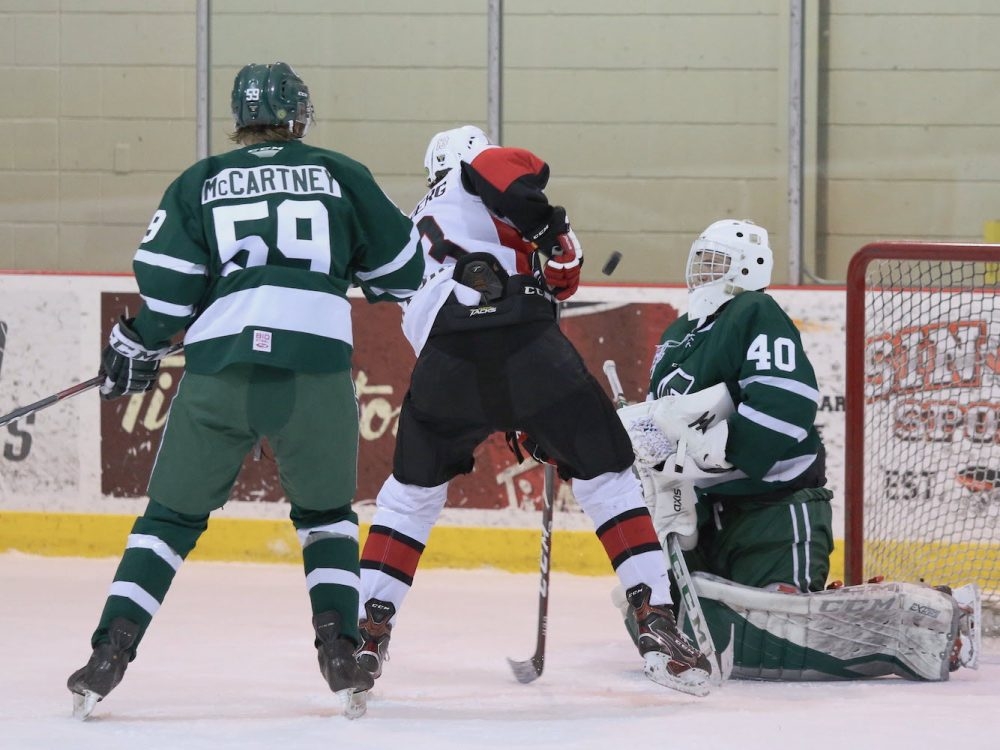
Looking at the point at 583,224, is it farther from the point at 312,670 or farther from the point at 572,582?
the point at 312,670

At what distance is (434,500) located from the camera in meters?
3.44

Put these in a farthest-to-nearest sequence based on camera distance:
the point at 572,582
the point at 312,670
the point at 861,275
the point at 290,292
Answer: the point at 572,582
the point at 861,275
the point at 312,670
the point at 290,292

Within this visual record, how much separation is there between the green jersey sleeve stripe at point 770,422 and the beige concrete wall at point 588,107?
1.84 metres

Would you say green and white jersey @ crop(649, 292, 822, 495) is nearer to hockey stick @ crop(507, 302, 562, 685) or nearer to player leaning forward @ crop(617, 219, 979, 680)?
player leaning forward @ crop(617, 219, 979, 680)

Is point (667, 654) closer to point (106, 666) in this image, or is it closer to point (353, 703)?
point (353, 703)

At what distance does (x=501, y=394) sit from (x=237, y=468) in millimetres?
554

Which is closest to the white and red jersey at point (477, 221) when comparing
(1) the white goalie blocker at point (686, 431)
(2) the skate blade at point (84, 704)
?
(1) the white goalie blocker at point (686, 431)

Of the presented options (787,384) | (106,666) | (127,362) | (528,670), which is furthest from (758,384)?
(106,666)

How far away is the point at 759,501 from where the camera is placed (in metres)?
3.65

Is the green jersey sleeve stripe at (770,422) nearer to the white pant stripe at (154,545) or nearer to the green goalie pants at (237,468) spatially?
the green goalie pants at (237,468)

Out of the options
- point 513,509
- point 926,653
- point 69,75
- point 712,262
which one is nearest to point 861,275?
point 712,262

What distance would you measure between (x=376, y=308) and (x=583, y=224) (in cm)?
78

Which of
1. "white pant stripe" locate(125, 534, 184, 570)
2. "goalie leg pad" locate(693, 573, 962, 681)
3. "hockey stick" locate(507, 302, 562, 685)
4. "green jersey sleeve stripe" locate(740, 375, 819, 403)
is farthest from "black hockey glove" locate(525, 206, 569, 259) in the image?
"white pant stripe" locate(125, 534, 184, 570)

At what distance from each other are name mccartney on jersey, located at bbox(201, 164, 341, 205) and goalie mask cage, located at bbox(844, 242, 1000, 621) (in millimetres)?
1743
